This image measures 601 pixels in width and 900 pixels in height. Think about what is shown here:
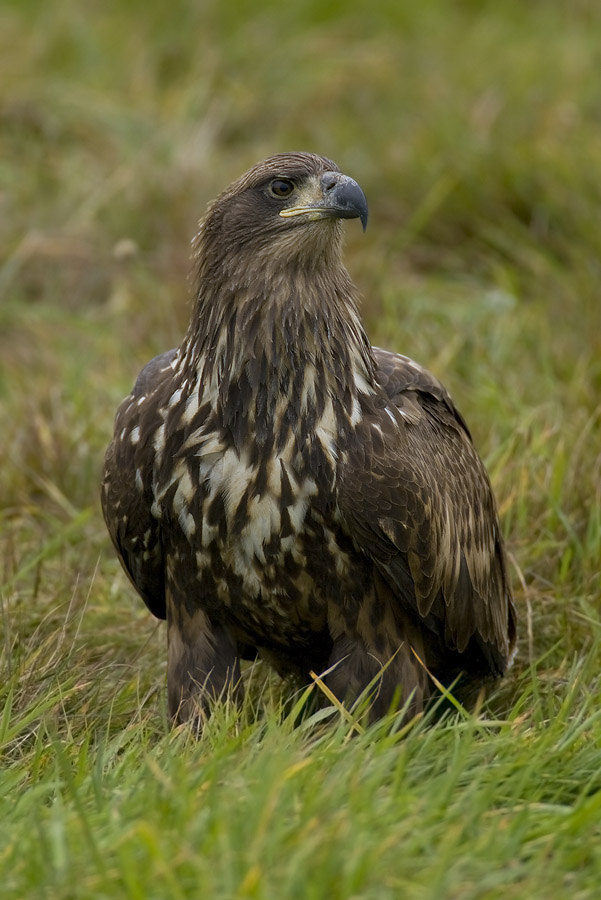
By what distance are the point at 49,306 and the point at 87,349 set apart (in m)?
0.58

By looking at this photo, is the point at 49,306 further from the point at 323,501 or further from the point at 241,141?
the point at 323,501

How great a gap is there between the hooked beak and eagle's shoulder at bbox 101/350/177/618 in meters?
0.63

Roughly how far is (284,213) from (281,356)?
0.39 meters

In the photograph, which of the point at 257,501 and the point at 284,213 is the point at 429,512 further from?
the point at 284,213

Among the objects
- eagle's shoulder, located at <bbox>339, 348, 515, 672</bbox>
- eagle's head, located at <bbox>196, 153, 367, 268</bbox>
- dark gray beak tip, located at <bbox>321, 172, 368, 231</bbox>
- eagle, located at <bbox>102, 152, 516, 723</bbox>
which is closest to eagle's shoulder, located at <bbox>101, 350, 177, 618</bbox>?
eagle, located at <bbox>102, 152, 516, 723</bbox>

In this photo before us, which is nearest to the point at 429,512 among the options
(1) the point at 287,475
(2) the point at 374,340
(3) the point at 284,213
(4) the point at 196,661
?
(1) the point at 287,475

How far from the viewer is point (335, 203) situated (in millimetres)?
4102

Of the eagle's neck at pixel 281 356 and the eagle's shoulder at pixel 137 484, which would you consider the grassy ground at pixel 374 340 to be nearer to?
the eagle's shoulder at pixel 137 484

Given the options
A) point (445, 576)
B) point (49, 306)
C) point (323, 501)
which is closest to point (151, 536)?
point (323, 501)

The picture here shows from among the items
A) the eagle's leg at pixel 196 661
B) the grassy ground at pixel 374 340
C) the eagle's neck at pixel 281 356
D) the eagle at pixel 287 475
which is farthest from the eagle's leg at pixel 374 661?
the eagle's neck at pixel 281 356

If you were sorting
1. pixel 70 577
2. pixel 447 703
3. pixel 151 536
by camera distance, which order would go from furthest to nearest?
pixel 70 577 → pixel 447 703 → pixel 151 536

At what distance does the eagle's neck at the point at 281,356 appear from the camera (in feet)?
13.4

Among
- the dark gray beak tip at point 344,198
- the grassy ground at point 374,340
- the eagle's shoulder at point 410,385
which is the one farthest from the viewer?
the eagle's shoulder at point 410,385

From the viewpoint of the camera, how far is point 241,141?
30.5ft
